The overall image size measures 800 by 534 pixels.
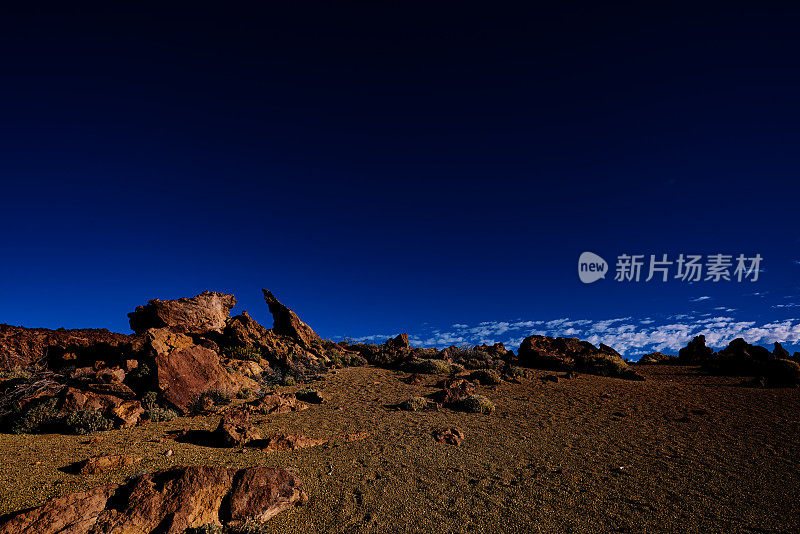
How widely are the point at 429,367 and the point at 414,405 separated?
925 cm

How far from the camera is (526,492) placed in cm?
823

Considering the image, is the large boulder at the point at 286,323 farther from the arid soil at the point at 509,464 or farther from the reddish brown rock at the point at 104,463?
the reddish brown rock at the point at 104,463

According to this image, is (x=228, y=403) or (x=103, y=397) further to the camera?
(x=228, y=403)

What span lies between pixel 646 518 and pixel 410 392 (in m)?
12.3

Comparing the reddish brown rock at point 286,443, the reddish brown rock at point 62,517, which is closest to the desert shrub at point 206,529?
the reddish brown rock at point 62,517

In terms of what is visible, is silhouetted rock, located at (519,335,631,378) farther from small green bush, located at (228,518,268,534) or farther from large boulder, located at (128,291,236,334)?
small green bush, located at (228,518,268,534)

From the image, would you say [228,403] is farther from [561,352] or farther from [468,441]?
[561,352]

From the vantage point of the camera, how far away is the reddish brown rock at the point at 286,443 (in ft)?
33.4

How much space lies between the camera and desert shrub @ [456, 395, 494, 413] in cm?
1546

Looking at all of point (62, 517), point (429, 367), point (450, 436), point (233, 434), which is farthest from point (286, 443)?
point (429, 367)

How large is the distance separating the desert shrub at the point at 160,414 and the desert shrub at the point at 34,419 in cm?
250

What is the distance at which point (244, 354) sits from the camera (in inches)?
835

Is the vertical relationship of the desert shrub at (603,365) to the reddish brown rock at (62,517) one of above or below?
above

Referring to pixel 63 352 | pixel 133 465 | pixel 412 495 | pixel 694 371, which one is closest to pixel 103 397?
pixel 133 465
